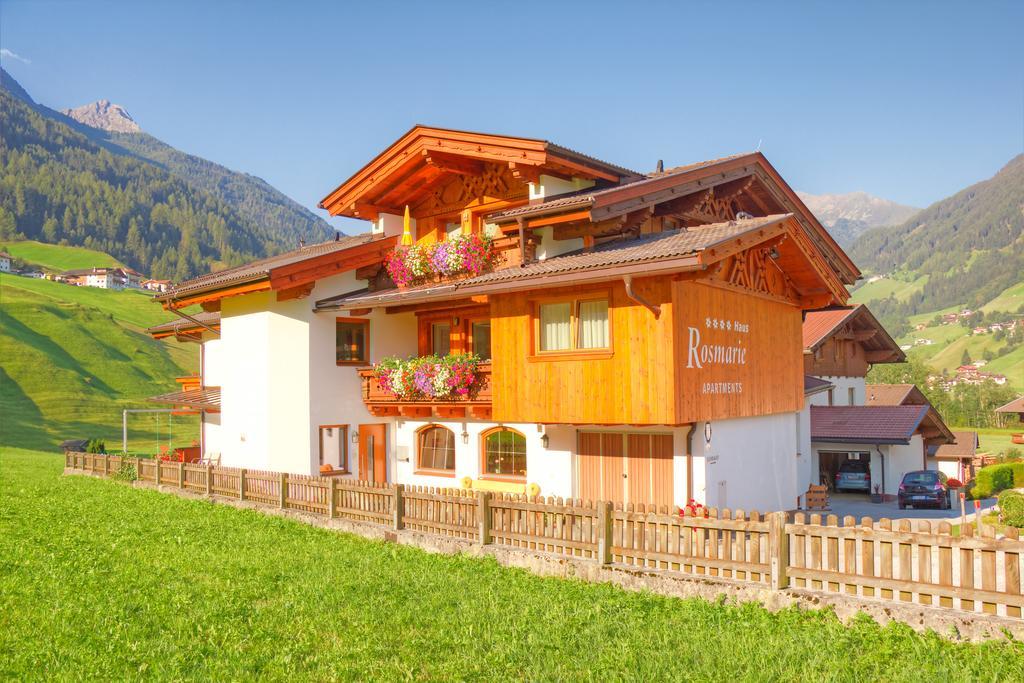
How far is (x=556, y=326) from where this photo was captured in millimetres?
16906

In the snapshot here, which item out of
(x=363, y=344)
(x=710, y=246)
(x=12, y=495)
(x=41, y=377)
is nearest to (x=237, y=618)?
(x=710, y=246)

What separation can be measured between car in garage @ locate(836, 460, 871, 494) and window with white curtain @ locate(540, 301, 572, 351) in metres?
18.5

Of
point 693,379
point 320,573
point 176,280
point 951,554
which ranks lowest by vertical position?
point 320,573

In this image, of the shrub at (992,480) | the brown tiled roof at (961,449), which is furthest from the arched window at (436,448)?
the brown tiled roof at (961,449)

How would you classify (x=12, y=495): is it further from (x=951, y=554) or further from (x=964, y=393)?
(x=964, y=393)

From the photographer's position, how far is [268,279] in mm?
20109

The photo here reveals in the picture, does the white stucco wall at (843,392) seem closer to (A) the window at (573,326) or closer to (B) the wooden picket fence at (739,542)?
(A) the window at (573,326)

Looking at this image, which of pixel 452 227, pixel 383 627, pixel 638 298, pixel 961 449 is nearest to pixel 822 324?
pixel 961 449

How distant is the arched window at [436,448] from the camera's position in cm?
2123

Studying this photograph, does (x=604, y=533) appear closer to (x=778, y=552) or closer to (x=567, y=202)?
(x=778, y=552)

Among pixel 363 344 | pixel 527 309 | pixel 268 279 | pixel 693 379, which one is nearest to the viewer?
pixel 693 379

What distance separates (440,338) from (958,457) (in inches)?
1408

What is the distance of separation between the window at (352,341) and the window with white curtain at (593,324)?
27.1 ft

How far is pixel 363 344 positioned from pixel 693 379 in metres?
10.4
